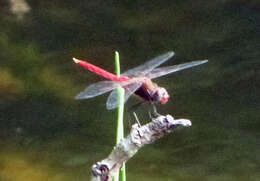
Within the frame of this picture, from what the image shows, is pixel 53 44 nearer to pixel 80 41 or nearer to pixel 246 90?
pixel 80 41

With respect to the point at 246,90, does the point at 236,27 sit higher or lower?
higher

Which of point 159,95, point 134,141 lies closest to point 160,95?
point 159,95

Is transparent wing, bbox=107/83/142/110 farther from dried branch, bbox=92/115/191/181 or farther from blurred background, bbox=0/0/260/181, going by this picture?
blurred background, bbox=0/0/260/181

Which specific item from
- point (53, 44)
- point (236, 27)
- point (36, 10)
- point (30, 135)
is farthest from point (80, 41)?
point (236, 27)

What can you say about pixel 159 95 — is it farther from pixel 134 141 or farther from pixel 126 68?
pixel 126 68

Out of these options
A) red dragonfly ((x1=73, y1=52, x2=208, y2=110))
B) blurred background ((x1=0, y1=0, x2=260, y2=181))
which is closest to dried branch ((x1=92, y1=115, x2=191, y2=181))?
red dragonfly ((x1=73, y1=52, x2=208, y2=110))

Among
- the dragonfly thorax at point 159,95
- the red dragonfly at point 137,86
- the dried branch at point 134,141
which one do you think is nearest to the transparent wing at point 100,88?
the red dragonfly at point 137,86

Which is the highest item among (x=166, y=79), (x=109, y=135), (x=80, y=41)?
(x=80, y=41)
